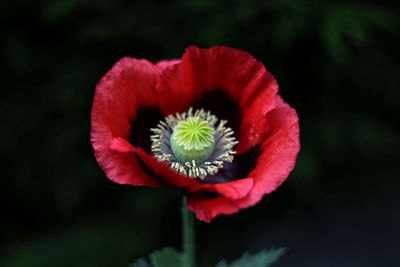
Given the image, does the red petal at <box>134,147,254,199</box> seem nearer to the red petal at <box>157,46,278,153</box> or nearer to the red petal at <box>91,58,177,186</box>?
the red petal at <box>91,58,177,186</box>

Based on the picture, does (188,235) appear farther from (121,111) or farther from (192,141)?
(121,111)

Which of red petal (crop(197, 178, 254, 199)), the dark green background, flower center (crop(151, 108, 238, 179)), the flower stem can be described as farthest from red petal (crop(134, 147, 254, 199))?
the dark green background

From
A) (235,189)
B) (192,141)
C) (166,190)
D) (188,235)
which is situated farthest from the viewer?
(166,190)

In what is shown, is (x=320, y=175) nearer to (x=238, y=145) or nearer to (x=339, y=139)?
(x=339, y=139)

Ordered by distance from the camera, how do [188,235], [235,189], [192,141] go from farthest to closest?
1. [192,141]
2. [188,235]
3. [235,189]

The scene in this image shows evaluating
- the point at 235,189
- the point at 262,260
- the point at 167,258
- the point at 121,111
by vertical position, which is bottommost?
the point at 262,260

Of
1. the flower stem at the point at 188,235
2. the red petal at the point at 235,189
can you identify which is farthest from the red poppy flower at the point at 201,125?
the flower stem at the point at 188,235

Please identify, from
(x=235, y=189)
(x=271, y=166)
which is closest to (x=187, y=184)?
(x=235, y=189)
